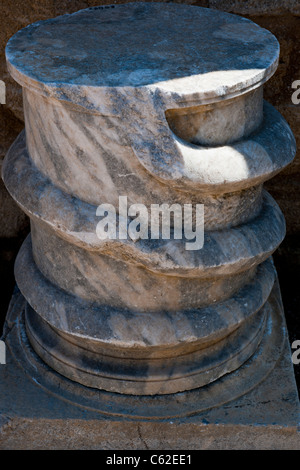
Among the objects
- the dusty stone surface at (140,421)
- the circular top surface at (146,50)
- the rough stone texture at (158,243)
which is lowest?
the dusty stone surface at (140,421)

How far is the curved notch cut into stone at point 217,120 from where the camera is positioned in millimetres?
2062

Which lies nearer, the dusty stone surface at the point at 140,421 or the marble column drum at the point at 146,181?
the marble column drum at the point at 146,181

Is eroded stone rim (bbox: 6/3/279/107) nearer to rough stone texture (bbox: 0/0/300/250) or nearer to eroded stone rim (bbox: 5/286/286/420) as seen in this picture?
rough stone texture (bbox: 0/0/300/250)

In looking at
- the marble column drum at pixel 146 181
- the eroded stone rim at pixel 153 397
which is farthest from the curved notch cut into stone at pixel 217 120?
the eroded stone rim at pixel 153 397

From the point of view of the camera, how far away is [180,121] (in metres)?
2.07

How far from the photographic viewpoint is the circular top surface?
208 centimetres

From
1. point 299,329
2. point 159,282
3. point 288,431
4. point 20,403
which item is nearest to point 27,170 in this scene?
point 159,282

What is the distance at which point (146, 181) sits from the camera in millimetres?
2105

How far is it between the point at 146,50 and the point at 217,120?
14.4 inches

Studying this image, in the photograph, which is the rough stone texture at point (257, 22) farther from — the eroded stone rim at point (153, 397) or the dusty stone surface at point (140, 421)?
the dusty stone surface at point (140, 421)

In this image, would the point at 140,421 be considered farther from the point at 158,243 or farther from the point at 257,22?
the point at 257,22

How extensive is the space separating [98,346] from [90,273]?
0.29 metres

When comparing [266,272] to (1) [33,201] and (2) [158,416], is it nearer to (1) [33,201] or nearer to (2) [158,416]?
(2) [158,416]

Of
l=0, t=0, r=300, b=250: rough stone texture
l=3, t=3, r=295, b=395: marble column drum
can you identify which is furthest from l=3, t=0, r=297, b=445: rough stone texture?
l=0, t=0, r=300, b=250: rough stone texture
